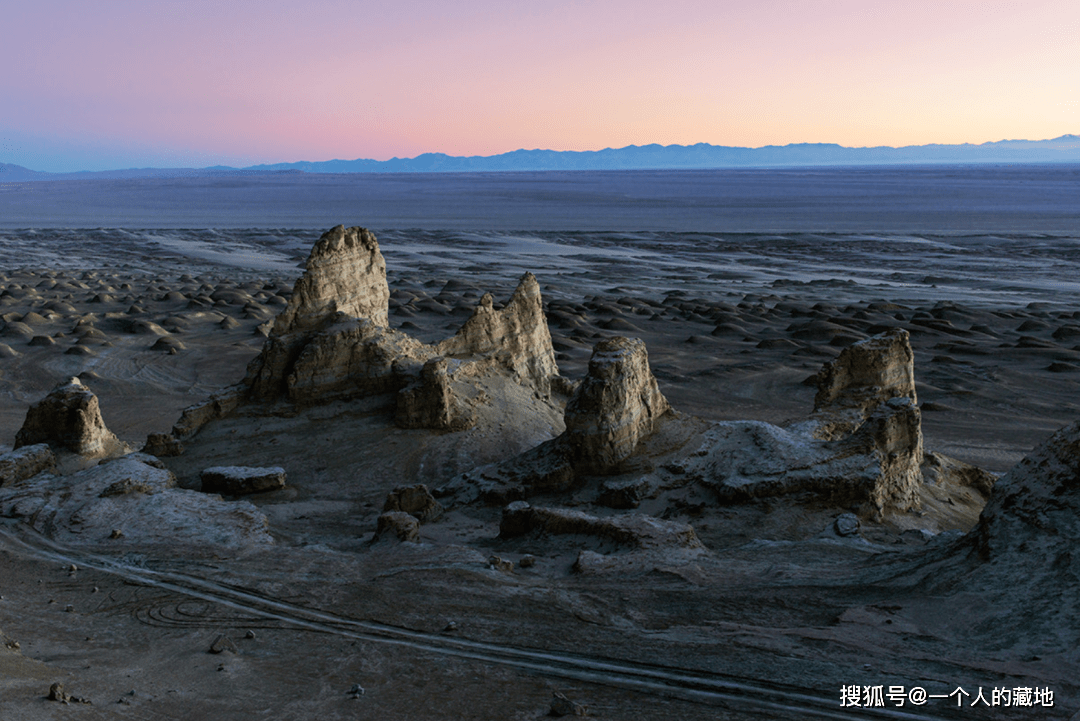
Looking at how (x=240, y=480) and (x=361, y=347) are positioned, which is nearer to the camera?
(x=240, y=480)

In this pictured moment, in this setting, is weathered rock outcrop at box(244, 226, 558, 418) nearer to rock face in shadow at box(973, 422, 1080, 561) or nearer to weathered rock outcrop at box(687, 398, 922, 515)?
weathered rock outcrop at box(687, 398, 922, 515)

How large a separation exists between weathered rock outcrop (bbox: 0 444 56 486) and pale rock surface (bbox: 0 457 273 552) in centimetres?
32

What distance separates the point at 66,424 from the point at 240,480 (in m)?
3.55

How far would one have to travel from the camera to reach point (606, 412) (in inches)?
462

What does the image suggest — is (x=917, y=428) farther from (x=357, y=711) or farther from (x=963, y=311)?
(x=963, y=311)

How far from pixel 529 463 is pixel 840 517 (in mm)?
4405

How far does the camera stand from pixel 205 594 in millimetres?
8102

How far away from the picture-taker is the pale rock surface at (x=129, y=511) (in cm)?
973

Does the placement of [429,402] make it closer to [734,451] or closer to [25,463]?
[734,451]

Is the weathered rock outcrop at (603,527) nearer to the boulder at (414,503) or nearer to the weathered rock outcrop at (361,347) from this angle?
the boulder at (414,503)

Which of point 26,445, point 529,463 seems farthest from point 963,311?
point 26,445

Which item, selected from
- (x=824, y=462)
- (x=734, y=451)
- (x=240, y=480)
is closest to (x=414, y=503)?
(x=240, y=480)

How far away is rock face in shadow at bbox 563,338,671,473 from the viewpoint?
1173 cm

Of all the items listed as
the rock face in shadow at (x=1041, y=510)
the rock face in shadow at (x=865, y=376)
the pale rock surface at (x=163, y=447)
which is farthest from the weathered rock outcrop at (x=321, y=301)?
the rock face in shadow at (x=1041, y=510)
